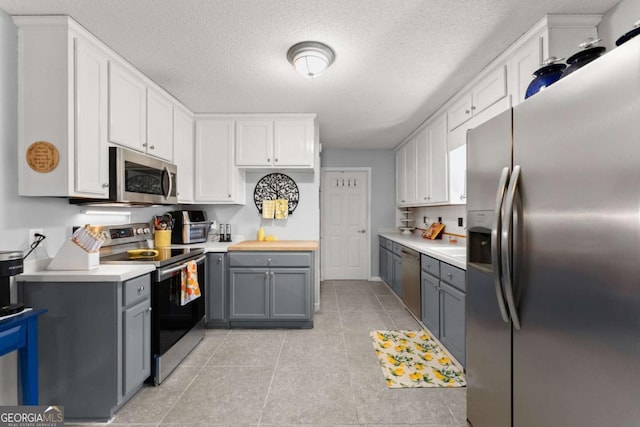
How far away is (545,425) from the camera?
41.9 inches

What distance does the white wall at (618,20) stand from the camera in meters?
1.61

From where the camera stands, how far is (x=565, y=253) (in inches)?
37.9

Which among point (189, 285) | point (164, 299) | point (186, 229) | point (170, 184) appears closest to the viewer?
point (164, 299)

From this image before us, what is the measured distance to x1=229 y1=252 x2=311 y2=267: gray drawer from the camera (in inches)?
125

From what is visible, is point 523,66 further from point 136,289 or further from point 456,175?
point 136,289

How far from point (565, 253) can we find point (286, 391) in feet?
→ 6.22

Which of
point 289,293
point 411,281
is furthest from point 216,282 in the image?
point 411,281

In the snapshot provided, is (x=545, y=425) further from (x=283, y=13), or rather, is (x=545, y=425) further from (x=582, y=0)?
(x=283, y=13)

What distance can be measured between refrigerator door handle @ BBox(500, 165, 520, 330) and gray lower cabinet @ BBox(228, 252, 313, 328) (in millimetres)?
2189

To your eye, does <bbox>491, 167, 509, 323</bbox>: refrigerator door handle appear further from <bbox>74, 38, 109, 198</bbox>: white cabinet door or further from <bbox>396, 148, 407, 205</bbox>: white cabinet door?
<bbox>396, 148, 407, 205</bbox>: white cabinet door

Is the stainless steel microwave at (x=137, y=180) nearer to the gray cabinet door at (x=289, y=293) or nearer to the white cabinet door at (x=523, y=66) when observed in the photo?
the gray cabinet door at (x=289, y=293)

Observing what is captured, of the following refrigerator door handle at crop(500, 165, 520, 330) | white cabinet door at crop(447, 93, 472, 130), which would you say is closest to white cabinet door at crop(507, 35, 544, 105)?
white cabinet door at crop(447, 93, 472, 130)

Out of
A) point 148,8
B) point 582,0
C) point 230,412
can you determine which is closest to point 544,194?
point 582,0

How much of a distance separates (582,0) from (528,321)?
5.92ft
